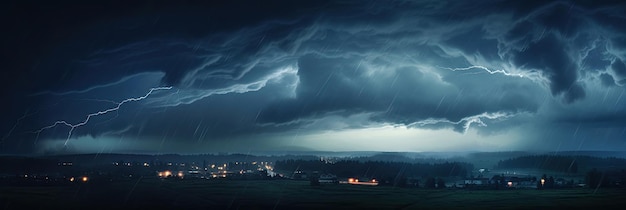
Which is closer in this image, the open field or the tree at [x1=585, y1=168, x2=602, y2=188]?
the open field

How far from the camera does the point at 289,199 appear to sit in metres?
58.5

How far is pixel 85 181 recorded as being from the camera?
83312mm

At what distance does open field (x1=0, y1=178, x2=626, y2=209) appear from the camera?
52062 millimetres

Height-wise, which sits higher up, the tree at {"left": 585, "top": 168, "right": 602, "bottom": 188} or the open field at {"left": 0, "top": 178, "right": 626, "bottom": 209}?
the tree at {"left": 585, "top": 168, "right": 602, "bottom": 188}

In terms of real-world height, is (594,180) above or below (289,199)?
above

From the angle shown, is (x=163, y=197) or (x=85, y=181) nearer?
(x=163, y=197)

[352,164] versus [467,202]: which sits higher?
[352,164]

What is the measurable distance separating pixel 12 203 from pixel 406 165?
8365cm

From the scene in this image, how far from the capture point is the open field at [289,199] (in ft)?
171

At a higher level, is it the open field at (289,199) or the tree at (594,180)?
the tree at (594,180)

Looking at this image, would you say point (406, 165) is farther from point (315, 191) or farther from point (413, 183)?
point (315, 191)

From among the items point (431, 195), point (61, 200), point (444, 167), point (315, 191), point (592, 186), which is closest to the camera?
point (61, 200)

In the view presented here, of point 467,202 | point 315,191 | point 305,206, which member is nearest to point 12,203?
point 305,206

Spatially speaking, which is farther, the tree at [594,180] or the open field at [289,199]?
the tree at [594,180]
